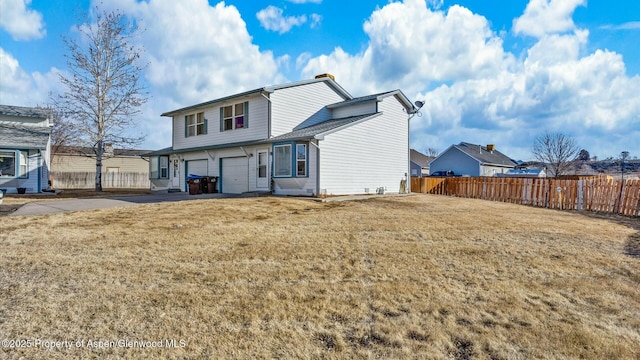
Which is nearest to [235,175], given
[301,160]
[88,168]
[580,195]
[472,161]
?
[301,160]

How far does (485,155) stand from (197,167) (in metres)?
33.1

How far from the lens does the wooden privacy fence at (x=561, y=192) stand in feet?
47.3

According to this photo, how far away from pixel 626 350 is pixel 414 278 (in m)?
2.40

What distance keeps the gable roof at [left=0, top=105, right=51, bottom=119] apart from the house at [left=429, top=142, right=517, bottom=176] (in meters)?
37.9

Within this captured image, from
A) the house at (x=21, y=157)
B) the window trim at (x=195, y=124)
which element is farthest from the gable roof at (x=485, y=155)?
the house at (x=21, y=157)

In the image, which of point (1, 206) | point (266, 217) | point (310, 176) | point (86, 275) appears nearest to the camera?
point (86, 275)

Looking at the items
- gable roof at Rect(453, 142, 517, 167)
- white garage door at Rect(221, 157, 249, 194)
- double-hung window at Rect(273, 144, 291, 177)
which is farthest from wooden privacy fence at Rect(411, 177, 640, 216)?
gable roof at Rect(453, 142, 517, 167)

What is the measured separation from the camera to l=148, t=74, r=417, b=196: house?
1633 centimetres

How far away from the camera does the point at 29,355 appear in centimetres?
317

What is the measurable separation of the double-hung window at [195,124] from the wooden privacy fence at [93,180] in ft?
55.8

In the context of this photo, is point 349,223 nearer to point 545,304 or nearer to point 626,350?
point 545,304

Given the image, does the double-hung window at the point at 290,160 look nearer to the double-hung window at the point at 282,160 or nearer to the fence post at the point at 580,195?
the double-hung window at the point at 282,160

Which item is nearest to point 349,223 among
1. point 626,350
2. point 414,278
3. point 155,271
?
point 414,278

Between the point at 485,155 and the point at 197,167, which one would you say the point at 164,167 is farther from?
the point at 485,155
